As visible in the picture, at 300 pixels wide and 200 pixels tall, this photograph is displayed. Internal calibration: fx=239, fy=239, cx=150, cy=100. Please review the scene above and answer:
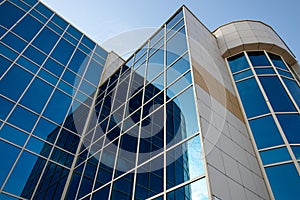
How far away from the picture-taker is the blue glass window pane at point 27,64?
16252 mm

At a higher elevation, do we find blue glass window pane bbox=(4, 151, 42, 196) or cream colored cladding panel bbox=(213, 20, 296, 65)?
cream colored cladding panel bbox=(213, 20, 296, 65)

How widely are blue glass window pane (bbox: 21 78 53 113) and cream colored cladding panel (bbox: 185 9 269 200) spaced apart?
10.5 meters

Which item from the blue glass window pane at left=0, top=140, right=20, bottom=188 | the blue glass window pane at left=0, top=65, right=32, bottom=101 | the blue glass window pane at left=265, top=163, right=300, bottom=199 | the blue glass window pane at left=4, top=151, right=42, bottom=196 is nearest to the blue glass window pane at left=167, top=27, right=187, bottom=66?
the blue glass window pane at left=265, top=163, right=300, bottom=199

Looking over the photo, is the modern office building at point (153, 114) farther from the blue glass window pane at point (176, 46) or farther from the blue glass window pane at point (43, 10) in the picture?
the blue glass window pane at point (43, 10)

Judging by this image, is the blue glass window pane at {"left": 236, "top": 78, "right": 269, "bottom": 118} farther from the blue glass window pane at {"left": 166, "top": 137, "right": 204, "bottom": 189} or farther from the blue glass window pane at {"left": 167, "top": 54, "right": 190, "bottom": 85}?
the blue glass window pane at {"left": 166, "top": 137, "right": 204, "bottom": 189}

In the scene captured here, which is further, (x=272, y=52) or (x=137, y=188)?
(x=272, y=52)

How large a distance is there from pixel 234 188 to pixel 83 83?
1543cm

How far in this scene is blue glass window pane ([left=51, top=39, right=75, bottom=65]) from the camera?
18.9 metres

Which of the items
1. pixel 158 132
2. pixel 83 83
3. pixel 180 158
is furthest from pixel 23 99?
pixel 180 158

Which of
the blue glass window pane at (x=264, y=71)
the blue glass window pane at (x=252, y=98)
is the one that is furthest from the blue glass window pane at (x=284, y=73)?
the blue glass window pane at (x=252, y=98)

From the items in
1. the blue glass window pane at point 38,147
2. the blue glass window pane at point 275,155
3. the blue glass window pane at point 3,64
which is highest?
the blue glass window pane at point 3,64

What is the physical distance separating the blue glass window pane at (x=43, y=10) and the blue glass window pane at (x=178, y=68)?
13.7 m

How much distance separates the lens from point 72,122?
56.1ft

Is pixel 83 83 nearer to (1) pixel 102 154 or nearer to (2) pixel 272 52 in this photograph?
(1) pixel 102 154
